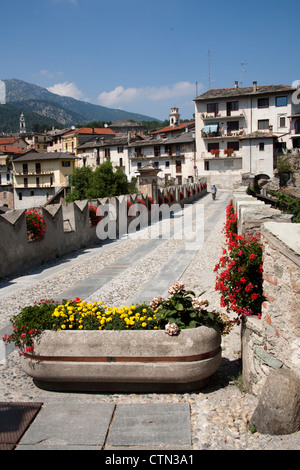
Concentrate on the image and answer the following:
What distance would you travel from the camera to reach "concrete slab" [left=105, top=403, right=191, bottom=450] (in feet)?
12.9

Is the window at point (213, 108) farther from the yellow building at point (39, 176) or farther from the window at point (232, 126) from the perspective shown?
the yellow building at point (39, 176)

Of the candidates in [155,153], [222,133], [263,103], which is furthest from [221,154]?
[155,153]

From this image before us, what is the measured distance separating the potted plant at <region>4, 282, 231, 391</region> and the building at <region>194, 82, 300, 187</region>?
48.1m

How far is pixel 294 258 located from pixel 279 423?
5.13 ft

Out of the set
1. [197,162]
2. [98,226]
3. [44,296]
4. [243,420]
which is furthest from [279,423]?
[197,162]

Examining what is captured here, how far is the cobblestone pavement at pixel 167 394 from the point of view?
4031mm

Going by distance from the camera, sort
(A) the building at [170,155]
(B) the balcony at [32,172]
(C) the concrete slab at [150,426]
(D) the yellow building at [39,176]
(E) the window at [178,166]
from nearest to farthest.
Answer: (C) the concrete slab at [150,426] → (A) the building at [170,155] → (E) the window at [178,166] → (D) the yellow building at [39,176] → (B) the balcony at [32,172]

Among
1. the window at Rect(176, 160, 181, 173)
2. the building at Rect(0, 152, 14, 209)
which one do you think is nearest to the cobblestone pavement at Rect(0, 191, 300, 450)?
the window at Rect(176, 160, 181, 173)

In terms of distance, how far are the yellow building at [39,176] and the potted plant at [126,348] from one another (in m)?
68.4

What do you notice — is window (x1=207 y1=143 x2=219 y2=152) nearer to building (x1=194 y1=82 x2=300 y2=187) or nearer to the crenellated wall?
building (x1=194 y1=82 x2=300 y2=187)

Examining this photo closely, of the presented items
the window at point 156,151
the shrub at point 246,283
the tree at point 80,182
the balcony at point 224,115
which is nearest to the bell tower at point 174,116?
the window at point 156,151

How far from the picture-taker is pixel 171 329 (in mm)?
4711

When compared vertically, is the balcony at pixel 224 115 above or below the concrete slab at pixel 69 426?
above
